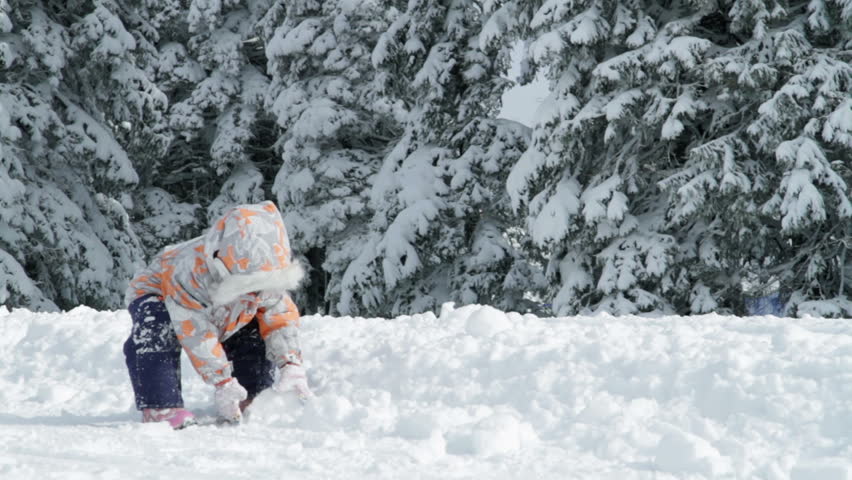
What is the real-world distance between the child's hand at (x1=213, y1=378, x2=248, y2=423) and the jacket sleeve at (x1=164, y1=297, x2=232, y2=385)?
33 millimetres

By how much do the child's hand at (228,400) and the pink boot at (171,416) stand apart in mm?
122

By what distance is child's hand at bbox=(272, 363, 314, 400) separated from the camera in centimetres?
349

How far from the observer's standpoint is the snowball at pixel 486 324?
3.98 m

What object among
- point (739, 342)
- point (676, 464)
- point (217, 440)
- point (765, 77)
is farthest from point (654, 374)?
point (765, 77)

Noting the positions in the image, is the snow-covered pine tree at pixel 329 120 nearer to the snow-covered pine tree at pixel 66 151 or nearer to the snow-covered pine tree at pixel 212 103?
the snow-covered pine tree at pixel 212 103

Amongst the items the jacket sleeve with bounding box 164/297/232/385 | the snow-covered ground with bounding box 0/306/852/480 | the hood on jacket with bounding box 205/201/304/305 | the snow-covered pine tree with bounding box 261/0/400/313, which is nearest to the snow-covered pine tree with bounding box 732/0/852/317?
the snow-covered ground with bounding box 0/306/852/480

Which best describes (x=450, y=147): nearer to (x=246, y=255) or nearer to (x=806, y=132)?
(x=806, y=132)

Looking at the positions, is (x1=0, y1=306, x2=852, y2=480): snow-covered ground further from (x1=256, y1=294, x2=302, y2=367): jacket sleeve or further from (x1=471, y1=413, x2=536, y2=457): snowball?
(x1=256, y1=294, x2=302, y2=367): jacket sleeve

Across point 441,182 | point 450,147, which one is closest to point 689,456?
point 441,182

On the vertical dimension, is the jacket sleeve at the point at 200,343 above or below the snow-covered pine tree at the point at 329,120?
above

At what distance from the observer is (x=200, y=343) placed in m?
3.31

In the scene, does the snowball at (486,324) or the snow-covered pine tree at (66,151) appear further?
the snow-covered pine tree at (66,151)

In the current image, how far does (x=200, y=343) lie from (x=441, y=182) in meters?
10.5

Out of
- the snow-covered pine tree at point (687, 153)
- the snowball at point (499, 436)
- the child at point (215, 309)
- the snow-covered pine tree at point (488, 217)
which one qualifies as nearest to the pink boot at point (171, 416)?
the child at point (215, 309)
